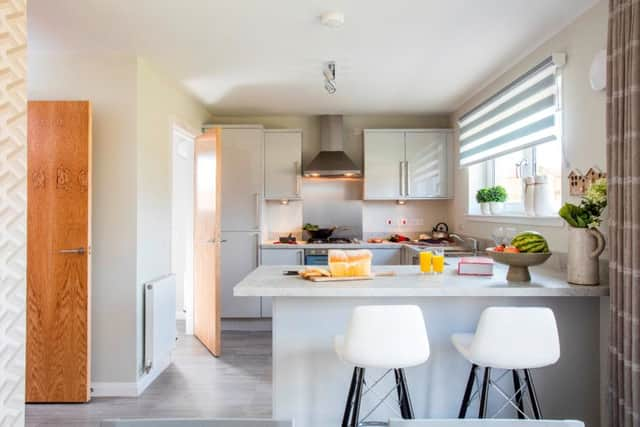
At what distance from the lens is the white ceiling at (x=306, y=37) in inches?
90.7

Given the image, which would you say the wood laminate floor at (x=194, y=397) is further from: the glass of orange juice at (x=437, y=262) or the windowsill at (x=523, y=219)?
the windowsill at (x=523, y=219)

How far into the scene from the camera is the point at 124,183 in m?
2.96

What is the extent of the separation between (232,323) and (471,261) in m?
3.05

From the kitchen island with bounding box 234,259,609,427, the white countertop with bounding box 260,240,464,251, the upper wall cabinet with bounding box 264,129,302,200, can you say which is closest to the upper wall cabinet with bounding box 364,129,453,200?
the white countertop with bounding box 260,240,464,251

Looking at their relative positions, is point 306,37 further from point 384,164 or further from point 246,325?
point 246,325

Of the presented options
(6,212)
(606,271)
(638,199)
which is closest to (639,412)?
(606,271)

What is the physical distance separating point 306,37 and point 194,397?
2.65 meters

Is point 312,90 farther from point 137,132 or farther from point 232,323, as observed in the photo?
point 232,323

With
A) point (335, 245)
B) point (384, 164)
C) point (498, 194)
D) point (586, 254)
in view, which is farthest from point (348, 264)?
point (384, 164)

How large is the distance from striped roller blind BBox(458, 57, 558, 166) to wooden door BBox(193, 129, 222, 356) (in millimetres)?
2433

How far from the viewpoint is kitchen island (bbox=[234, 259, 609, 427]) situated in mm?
2150

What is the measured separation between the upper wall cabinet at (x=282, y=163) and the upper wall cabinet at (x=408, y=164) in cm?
82

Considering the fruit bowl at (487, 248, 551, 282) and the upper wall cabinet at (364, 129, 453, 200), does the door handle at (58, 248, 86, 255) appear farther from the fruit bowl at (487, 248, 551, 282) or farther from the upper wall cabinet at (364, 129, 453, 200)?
the upper wall cabinet at (364, 129, 453, 200)

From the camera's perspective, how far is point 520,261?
6.67 feet
